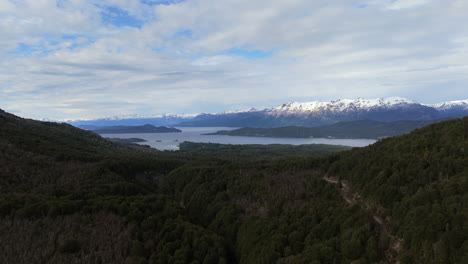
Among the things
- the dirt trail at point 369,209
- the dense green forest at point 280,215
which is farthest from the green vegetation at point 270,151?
the dirt trail at point 369,209

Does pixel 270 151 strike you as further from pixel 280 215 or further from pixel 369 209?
pixel 369 209

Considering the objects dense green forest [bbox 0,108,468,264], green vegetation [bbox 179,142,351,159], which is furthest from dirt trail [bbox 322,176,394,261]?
green vegetation [bbox 179,142,351,159]

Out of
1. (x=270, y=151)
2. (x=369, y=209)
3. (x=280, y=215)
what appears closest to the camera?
(x=369, y=209)

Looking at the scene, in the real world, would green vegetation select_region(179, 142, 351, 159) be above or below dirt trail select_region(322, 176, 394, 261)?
below

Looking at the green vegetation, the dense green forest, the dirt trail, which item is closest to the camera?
the dense green forest

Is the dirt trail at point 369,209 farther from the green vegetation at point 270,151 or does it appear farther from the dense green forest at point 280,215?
the green vegetation at point 270,151

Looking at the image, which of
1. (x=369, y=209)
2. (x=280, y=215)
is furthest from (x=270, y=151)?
(x=369, y=209)

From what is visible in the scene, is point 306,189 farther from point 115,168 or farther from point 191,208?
point 115,168

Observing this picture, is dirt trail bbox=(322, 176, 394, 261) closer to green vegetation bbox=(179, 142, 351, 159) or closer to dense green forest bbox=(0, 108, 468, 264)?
dense green forest bbox=(0, 108, 468, 264)

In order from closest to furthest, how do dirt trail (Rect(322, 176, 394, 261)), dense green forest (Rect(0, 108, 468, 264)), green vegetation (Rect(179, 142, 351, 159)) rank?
dense green forest (Rect(0, 108, 468, 264)), dirt trail (Rect(322, 176, 394, 261)), green vegetation (Rect(179, 142, 351, 159))
